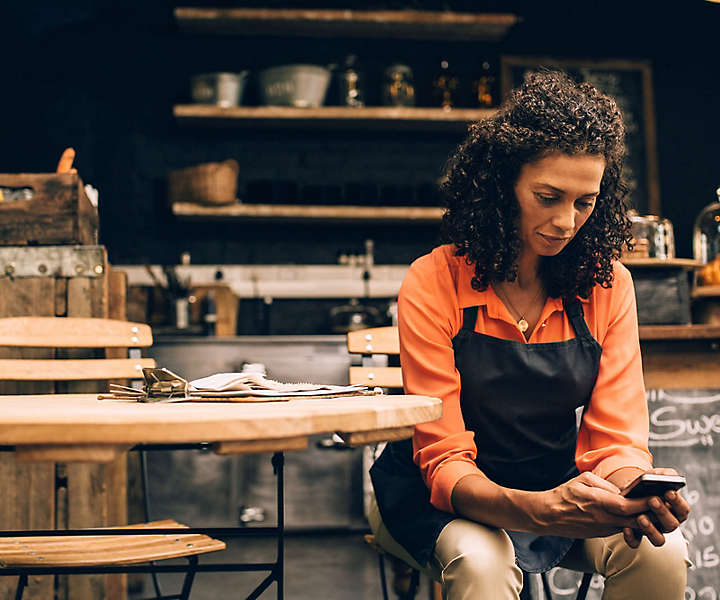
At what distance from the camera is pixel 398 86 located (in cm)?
440

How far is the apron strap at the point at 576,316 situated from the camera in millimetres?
1460

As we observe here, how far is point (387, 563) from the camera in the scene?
323 cm

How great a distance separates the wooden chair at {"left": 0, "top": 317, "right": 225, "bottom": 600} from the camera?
4.74ft

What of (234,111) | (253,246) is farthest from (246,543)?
(234,111)

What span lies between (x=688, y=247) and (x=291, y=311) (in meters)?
2.43

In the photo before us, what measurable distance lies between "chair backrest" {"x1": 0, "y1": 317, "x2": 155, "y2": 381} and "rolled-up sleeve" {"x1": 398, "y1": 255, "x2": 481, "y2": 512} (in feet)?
2.85

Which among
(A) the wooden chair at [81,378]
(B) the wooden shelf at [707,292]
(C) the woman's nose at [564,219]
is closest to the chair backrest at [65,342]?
(A) the wooden chair at [81,378]

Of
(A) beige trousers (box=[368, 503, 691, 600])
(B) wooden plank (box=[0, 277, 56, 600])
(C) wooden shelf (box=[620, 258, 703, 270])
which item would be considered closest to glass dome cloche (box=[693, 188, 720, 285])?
(C) wooden shelf (box=[620, 258, 703, 270])

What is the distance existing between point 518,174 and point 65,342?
3.91 feet

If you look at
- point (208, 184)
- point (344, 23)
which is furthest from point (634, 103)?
point (208, 184)

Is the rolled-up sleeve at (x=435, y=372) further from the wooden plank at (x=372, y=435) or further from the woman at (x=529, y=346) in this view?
the wooden plank at (x=372, y=435)

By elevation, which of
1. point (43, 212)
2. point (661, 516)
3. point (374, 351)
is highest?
point (43, 212)

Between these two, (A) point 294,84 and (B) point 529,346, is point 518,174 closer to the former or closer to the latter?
(B) point 529,346

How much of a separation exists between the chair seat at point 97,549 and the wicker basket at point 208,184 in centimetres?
272
